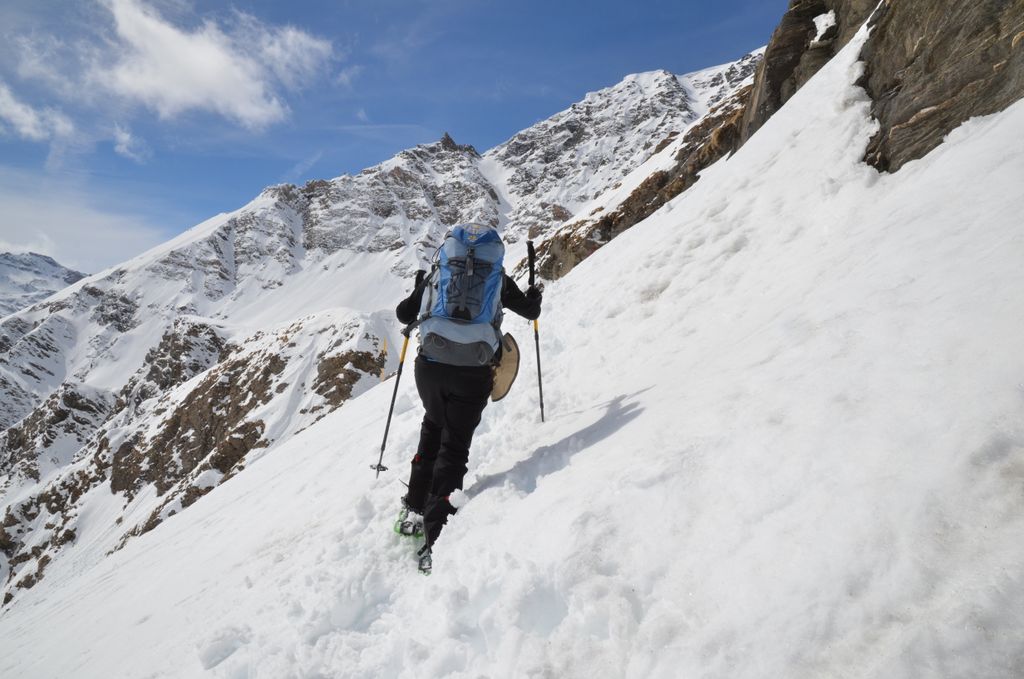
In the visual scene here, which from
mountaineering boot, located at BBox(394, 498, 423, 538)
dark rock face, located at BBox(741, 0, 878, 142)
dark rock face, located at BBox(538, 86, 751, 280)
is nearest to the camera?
mountaineering boot, located at BBox(394, 498, 423, 538)

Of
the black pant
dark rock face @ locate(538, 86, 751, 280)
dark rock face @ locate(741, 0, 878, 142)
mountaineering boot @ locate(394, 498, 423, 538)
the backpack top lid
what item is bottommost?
mountaineering boot @ locate(394, 498, 423, 538)

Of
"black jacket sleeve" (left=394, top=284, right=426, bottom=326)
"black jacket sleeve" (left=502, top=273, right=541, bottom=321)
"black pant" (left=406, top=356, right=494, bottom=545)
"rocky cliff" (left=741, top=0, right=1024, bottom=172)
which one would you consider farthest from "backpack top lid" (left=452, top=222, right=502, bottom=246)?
"rocky cliff" (left=741, top=0, right=1024, bottom=172)

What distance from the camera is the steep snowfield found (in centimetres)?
175

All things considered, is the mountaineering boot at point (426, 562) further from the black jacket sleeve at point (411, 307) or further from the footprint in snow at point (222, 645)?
the black jacket sleeve at point (411, 307)

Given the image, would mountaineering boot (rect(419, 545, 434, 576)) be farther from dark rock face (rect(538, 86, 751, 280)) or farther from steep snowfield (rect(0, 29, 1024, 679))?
dark rock face (rect(538, 86, 751, 280))

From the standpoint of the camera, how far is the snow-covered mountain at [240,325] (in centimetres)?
4906

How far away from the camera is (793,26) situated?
43.5ft

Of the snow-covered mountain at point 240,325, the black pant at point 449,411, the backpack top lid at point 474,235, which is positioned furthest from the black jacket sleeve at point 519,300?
the snow-covered mountain at point 240,325

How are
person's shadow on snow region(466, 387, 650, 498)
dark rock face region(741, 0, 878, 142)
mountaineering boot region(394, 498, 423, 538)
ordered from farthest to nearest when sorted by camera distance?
dark rock face region(741, 0, 878, 142) < mountaineering boot region(394, 498, 423, 538) < person's shadow on snow region(466, 387, 650, 498)

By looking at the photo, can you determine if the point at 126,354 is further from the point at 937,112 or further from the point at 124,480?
the point at 937,112

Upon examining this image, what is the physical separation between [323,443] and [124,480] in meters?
60.1

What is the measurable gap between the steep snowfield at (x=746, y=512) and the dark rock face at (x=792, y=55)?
7.57 metres

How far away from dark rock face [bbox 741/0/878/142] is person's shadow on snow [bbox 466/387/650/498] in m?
11.5

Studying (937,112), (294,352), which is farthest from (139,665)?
(294,352)
